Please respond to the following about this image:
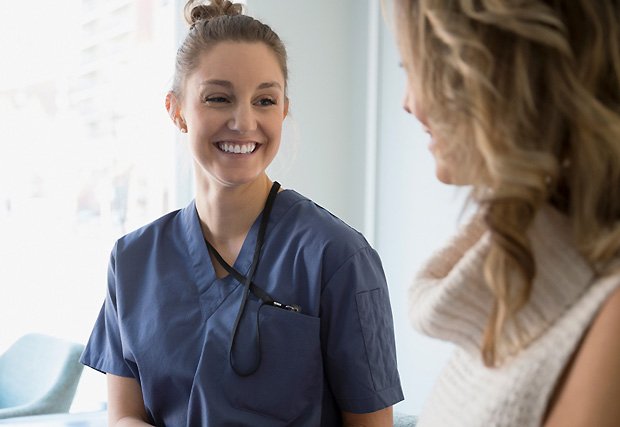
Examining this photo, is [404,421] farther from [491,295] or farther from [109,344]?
[491,295]

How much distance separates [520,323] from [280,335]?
81 centimetres

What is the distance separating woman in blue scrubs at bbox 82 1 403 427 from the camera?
148 cm

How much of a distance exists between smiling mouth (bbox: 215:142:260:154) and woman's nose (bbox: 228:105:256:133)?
3 centimetres

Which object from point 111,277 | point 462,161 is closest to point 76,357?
point 111,277

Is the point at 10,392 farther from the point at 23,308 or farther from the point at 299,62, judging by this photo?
the point at 299,62

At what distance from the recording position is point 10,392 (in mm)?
2777

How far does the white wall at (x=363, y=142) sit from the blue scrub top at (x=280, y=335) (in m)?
→ 1.63

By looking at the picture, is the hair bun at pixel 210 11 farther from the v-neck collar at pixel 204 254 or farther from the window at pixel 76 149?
the window at pixel 76 149

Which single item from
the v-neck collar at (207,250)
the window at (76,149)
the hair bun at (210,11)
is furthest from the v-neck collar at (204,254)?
the window at (76,149)

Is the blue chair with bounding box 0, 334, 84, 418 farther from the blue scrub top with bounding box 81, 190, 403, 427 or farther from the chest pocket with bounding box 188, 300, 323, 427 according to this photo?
the chest pocket with bounding box 188, 300, 323, 427

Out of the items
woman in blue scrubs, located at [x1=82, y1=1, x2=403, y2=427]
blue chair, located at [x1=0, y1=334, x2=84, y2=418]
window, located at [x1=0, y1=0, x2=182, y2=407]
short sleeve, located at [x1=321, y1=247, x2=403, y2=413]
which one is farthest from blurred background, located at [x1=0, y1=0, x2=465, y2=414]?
short sleeve, located at [x1=321, y1=247, x2=403, y2=413]

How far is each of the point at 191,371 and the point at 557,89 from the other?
3.34ft

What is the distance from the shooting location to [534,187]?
0.70 metres

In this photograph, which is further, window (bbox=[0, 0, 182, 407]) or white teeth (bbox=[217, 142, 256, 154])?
window (bbox=[0, 0, 182, 407])
